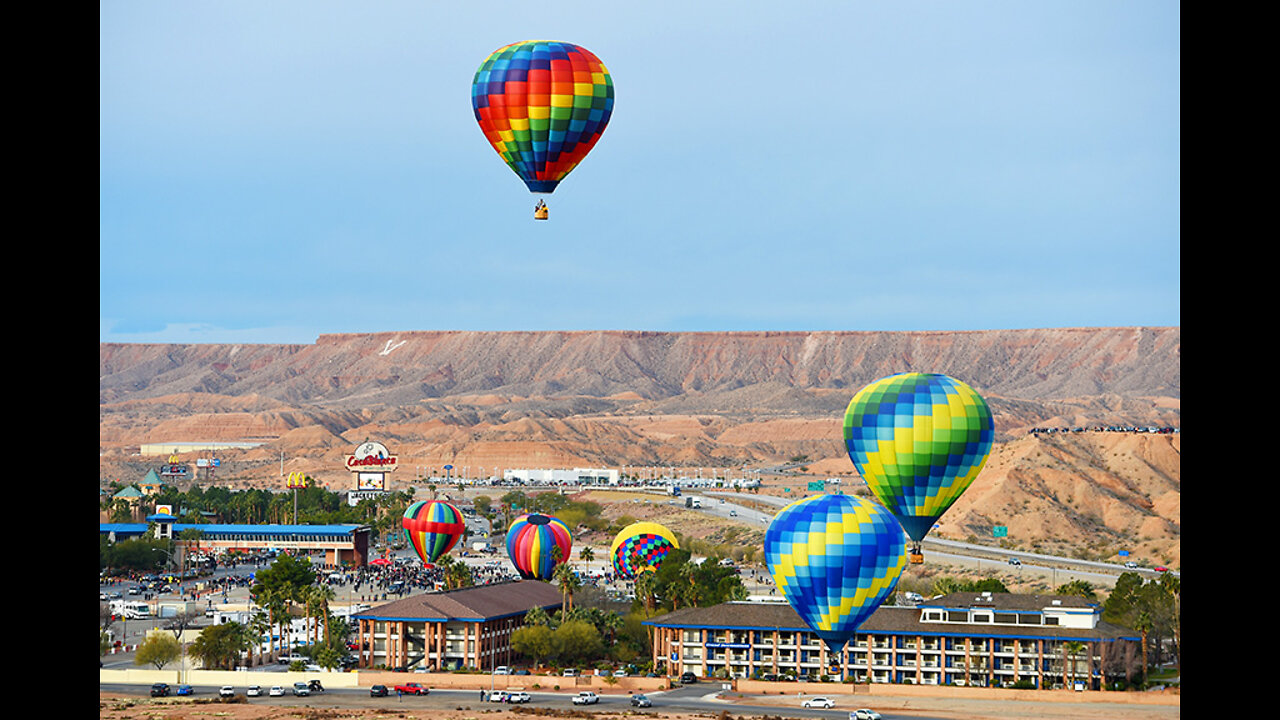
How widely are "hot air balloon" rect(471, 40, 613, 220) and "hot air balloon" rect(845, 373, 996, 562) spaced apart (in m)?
14.4

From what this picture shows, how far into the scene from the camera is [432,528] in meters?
91.5

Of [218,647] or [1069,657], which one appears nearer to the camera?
[1069,657]

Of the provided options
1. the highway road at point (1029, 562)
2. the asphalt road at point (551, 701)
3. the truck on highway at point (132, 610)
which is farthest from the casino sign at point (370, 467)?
the asphalt road at point (551, 701)

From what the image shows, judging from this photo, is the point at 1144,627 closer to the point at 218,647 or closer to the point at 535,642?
the point at 535,642

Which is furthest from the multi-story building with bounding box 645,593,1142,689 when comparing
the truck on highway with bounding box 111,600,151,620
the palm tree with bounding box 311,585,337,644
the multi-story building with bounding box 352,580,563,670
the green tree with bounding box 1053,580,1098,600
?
the truck on highway with bounding box 111,600,151,620

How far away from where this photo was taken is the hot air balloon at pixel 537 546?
8406cm

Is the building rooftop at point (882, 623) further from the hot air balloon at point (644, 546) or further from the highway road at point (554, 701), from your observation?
the hot air balloon at point (644, 546)

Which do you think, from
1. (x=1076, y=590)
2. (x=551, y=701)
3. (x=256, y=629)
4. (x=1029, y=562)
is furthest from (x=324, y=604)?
(x=1029, y=562)

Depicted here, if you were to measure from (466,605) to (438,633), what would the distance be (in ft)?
6.78

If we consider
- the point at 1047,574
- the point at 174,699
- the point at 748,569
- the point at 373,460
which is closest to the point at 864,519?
the point at 174,699

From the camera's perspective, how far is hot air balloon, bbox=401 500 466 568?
9175 centimetres

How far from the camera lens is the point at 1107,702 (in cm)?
6000

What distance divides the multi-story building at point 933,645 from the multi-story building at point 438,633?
772 centimetres
